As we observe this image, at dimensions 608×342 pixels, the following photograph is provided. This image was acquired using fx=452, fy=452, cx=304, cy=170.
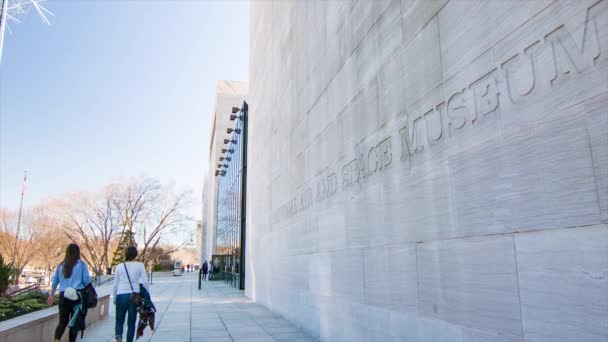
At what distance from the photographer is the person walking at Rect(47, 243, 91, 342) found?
657 cm

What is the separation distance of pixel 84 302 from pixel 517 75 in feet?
21.3

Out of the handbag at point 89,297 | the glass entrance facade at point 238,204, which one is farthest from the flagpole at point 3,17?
the glass entrance facade at point 238,204

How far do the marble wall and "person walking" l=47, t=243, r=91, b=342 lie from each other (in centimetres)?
390

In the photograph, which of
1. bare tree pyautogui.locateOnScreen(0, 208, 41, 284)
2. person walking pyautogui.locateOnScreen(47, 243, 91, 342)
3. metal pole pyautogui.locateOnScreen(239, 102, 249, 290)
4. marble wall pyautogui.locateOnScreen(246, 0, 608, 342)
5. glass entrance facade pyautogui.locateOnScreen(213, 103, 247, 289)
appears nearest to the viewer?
marble wall pyautogui.locateOnScreen(246, 0, 608, 342)

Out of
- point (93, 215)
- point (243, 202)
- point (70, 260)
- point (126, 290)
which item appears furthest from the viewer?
point (93, 215)

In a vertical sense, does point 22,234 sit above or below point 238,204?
below

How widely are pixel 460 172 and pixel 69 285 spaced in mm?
5778

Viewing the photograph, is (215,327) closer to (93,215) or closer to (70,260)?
(70,260)

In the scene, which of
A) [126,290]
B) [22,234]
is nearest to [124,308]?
[126,290]

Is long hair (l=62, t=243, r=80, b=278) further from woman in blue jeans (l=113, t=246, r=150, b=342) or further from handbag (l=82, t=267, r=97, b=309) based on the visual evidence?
woman in blue jeans (l=113, t=246, r=150, b=342)

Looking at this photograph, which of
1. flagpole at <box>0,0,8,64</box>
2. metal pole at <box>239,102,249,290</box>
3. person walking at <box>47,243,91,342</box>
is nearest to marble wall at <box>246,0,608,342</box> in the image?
person walking at <box>47,243,91,342</box>

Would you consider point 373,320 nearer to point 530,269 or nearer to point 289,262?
point 530,269

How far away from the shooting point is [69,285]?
6699mm

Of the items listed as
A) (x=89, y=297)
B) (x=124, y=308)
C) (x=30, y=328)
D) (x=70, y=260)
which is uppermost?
(x=70, y=260)
